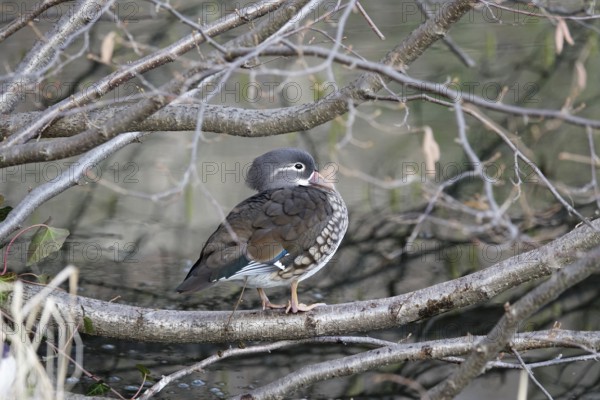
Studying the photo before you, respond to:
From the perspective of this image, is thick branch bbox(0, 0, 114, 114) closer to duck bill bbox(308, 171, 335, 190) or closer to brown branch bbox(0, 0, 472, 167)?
brown branch bbox(0, 0, 472, 167)

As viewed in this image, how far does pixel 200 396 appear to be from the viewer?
12.9ft

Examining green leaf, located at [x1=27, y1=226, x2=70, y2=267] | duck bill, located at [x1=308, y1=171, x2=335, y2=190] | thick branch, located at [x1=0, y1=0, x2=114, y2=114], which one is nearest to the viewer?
green leaf, located at [x1=27, y1=226, x2=70, y2=267]

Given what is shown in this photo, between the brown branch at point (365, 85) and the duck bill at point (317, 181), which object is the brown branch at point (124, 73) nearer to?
the brown branch at point (365, 85)

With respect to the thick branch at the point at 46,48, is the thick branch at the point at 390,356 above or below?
below

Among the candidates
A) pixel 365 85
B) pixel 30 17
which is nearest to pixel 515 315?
pixel 365 85

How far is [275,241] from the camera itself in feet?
9.80

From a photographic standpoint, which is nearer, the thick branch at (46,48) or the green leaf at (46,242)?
the green leaf at (46,242)

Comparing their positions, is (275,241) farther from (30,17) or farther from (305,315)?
(30,17)

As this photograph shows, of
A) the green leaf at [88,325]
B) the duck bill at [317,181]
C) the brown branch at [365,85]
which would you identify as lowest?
the green leaf at [88,325]

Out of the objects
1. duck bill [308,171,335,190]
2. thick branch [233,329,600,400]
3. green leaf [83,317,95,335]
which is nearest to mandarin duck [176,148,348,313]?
duck bill [308,171,335,190]

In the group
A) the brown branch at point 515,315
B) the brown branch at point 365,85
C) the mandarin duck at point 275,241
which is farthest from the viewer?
the mandarin duck at point 275,241

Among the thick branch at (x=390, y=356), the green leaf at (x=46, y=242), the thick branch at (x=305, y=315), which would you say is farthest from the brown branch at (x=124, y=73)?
the thick branch at (x=390, y=356)

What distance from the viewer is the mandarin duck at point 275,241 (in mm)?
2834

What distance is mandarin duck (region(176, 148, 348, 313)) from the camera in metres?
2.83
